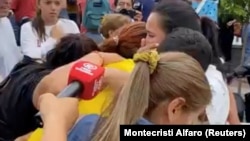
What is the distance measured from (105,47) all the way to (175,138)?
74.8 inches

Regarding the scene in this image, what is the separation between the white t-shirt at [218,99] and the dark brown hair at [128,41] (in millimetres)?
487

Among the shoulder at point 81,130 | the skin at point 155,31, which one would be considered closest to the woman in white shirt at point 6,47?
the skin at point 155,31

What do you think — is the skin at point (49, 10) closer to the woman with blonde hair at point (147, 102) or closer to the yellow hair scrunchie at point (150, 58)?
the woman with blonde hair at point (147, 102)

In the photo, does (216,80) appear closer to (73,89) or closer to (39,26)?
(73,89)

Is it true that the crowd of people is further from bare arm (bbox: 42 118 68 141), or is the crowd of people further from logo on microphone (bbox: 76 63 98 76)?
logo on microphone (bbox: 76 63 98 76)

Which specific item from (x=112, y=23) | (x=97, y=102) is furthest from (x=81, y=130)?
(x=112, y=23)

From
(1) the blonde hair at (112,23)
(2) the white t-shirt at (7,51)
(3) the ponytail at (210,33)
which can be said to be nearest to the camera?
(3) the ponytail at (210,33)

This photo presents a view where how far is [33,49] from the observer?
4.80 metres

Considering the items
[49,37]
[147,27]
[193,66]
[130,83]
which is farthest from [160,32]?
[49,37]

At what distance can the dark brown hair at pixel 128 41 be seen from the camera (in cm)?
347

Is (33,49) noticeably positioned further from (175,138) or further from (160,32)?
(175,138)

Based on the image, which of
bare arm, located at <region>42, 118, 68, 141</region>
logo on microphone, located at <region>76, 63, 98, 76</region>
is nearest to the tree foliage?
logo on microphone, located at <region>76, 63, 98, 76</region>

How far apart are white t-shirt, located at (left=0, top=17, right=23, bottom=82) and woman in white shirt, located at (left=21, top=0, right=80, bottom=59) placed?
79 mm

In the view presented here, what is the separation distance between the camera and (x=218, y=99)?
3.09 metres
